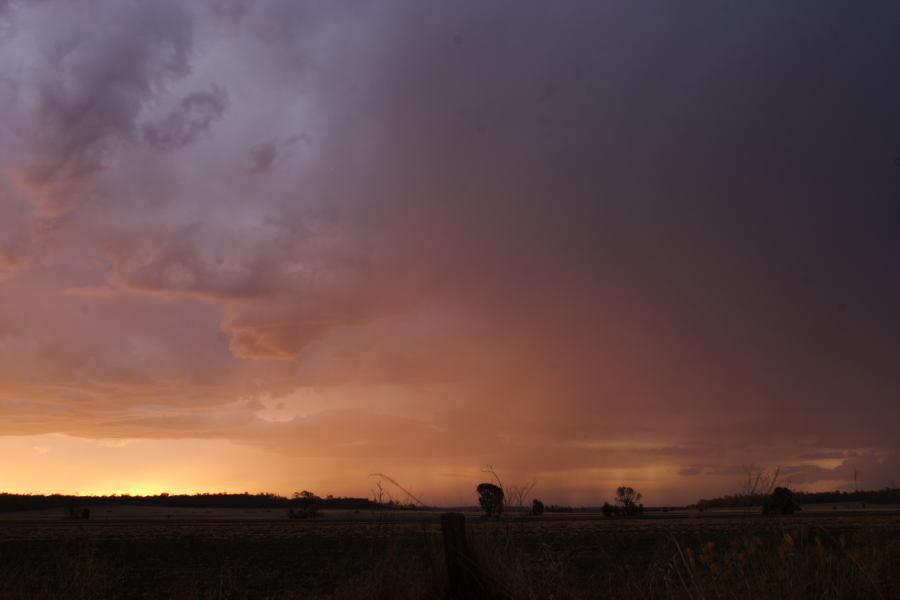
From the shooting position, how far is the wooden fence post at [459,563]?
587cm

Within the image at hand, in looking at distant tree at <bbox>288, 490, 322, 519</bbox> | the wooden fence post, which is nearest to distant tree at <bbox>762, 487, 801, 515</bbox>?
the wooden fence post

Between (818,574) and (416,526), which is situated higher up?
(416,526)

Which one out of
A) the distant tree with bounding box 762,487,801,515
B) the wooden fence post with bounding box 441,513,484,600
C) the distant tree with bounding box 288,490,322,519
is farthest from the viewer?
the distant tree with bounding box 288,490,322,519

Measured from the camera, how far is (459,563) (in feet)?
19.2

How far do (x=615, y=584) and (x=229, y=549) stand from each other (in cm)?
4800

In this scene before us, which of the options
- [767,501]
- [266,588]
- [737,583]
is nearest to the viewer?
[737,583]

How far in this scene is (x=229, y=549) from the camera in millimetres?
49750

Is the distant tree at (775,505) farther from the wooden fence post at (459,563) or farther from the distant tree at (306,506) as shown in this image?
→ the distant tree at (306,506)

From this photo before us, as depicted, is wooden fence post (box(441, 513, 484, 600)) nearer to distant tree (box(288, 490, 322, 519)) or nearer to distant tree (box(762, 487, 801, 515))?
distant tree (box(762, 487, 801, 515))

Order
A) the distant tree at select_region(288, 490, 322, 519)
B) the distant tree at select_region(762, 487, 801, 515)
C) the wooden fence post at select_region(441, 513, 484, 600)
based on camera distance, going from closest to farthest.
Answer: the wooden fence post at select_region(441, 513, 484, 600), the distant tree at select_region(762, 487, 801, 515), the distant tree at select_region(288, 490, 322, 519)

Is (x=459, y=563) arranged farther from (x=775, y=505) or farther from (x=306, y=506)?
(x=306, y=506)

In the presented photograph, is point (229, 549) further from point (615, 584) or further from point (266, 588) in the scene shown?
point (615, 584)

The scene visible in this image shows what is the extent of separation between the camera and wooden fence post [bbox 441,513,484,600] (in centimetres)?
587

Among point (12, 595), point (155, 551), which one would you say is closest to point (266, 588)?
point (12, 595)
